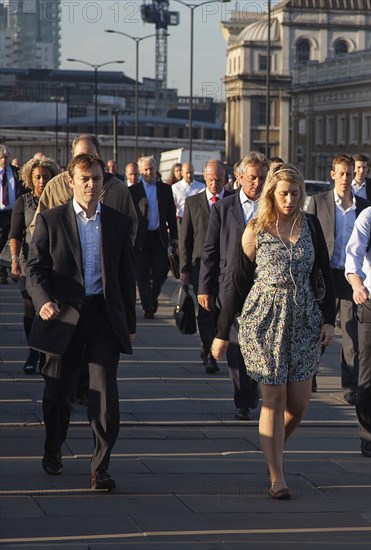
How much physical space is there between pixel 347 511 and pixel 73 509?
1.39 metres

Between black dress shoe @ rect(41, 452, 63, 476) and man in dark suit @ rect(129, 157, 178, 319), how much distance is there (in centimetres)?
887

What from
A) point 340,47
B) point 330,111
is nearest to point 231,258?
point 330,111

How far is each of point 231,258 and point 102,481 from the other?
2.85 metres

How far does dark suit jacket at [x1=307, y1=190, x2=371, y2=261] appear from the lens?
1164cm

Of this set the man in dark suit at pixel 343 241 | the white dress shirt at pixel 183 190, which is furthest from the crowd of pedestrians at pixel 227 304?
the white dress shirt at pixel 183 190

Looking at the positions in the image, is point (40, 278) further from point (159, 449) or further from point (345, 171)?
point (345, 171)

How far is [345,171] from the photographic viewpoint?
11414 mm

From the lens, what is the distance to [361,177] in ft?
50.2

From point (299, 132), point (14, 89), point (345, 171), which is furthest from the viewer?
point (14, 89)

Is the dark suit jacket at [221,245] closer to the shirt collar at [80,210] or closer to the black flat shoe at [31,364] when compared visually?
the shirt collar at [80,210]

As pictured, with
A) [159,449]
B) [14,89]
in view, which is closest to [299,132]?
[14,89]

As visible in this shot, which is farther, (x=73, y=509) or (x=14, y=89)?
(x=14, y=89)

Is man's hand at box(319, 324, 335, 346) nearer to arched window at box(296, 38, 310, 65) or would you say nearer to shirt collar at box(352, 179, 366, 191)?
shirt collar at box(352, 179, 366, 191)

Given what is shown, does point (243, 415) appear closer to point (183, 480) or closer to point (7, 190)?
point (183, 480)
